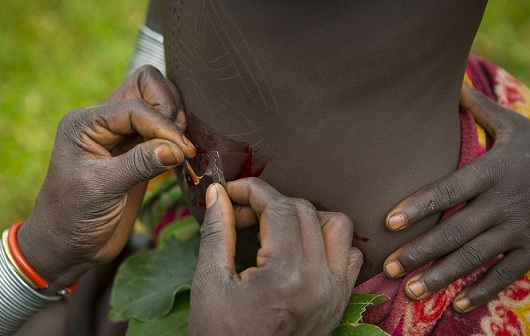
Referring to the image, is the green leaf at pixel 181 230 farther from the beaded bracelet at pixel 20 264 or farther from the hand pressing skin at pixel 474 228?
the hand pressing skin at pixel 474 228

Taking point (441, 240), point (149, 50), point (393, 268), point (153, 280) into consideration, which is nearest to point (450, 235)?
point (441, 240)

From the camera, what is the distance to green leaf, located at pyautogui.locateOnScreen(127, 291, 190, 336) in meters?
1.35

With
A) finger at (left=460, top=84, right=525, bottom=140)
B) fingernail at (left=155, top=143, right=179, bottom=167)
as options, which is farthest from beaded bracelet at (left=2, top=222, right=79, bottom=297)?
finger at (left=460, top=84, right=525, bottom=140)

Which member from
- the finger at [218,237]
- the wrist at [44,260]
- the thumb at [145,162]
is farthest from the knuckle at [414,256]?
the wrist at [44,260]

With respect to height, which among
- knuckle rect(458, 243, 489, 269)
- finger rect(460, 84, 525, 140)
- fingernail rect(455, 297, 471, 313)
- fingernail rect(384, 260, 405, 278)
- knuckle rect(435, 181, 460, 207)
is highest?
finger rect(460, 84, 525, 140)

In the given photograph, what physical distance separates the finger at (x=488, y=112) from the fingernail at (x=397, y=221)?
0.31 metres

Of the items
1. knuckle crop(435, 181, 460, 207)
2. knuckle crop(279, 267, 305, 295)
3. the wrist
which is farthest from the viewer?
the wrist

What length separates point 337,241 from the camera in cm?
111

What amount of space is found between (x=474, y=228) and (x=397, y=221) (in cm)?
16

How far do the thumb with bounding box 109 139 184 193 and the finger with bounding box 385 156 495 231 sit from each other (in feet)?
1.32

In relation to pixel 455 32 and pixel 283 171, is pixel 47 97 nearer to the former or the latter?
pixel 283 171

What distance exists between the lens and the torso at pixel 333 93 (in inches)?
40.9

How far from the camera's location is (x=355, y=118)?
1.12 m

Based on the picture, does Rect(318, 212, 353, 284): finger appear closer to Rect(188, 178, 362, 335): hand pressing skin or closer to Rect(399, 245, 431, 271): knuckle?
Rect(188, 178, 362, 335): hand pressing skin
